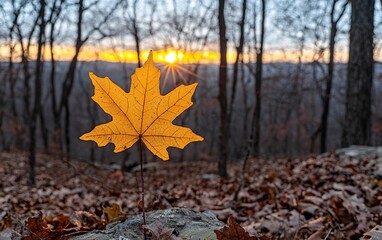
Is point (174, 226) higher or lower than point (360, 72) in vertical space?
lower

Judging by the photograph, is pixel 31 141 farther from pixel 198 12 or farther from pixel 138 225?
pixel 198 12

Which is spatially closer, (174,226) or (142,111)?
(142,111)

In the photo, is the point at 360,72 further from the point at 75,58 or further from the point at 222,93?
the point at 75,58

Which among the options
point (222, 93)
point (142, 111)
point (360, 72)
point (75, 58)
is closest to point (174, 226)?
point (142, 111)

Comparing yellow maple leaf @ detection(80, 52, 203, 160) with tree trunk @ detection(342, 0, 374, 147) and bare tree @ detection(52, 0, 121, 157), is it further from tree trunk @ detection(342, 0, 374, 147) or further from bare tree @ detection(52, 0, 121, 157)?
bare tree @ detection(52, 0, 121, 157)

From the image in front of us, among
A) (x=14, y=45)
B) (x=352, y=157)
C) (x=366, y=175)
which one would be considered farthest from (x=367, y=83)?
(x=14, y=45)

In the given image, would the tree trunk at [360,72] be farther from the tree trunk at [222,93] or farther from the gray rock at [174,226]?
the gray rock at [174,226]

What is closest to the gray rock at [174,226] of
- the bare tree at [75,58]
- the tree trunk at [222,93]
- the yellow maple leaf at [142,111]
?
the yellow maple leaf at [142,111]
